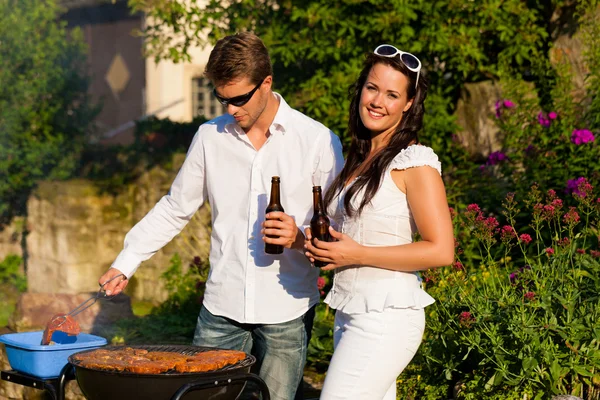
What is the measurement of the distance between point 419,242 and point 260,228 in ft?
3.01

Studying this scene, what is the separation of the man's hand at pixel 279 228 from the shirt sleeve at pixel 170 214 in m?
0.64

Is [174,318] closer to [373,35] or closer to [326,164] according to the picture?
[373,35]

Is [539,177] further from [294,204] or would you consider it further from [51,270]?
[51,270]

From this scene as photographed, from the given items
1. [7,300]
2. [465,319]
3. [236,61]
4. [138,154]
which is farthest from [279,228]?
[7,300]

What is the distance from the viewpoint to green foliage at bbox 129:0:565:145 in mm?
8297

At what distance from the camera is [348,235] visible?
3590 millimetres

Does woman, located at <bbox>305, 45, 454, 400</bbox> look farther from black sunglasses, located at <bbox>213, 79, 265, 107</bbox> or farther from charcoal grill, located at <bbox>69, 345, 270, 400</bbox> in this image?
black sunglasses, located at <bbox>213, 79, 265, 107</bbox>

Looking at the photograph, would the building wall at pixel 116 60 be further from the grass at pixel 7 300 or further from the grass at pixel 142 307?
the grass at pixel 142 307

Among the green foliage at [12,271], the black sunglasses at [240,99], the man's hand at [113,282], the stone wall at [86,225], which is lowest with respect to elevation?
the green foliage at [12,271]

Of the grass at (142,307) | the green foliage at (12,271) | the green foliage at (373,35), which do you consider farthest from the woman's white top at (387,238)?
the green foliage at (12,271)

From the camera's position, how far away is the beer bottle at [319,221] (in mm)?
3684

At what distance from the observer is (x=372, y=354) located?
3.43m

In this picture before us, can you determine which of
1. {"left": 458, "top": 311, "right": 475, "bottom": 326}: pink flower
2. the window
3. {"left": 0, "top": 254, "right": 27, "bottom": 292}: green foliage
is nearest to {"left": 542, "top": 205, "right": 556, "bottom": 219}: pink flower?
{"left": 458, "top": 311, "right": 475, "bottom": 326}: pink flower

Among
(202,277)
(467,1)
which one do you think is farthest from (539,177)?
(202,277)
